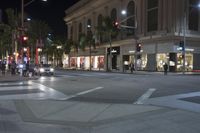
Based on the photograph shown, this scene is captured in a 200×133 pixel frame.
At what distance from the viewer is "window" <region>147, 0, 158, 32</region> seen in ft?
217

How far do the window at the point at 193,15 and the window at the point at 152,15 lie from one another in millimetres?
5308

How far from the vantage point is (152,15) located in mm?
67250

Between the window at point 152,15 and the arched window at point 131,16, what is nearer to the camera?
the window at point 152,15

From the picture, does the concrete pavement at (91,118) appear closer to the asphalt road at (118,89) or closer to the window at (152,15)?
the asphalt road at (118,89)

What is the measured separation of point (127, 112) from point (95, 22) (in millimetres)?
81378

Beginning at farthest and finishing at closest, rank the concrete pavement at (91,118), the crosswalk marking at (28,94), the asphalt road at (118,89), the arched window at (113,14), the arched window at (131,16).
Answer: the arched window at (113,14)
the arched window at (131,16)
the asphalt road at (118,89)
the crosswalk marking at (28,94)
the concrete pavement at (91,118)

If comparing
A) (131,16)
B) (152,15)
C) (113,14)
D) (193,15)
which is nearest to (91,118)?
(193,15)

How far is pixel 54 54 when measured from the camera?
118 m

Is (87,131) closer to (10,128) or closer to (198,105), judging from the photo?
(10,128)

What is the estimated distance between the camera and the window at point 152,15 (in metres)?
66.3

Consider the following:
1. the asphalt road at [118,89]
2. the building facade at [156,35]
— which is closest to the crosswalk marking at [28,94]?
the asphalt road at [118,89]

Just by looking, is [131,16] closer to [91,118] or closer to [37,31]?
[37,31]

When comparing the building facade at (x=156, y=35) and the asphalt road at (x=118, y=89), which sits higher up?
the building facade at (x=156, y=35)

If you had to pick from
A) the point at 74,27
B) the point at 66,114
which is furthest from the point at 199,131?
the point at 74,27
